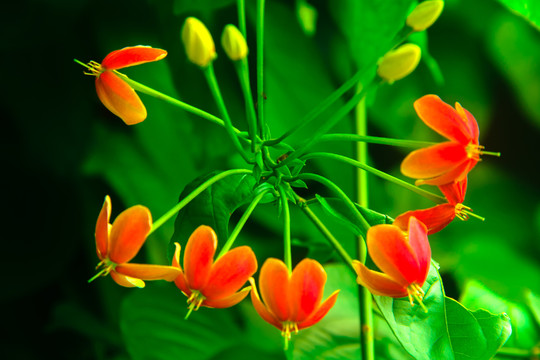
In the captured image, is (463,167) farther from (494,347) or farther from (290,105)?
(290,105)

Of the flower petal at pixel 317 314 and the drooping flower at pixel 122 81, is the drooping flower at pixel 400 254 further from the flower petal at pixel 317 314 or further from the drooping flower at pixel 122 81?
the drooping flower at pixel 122 81

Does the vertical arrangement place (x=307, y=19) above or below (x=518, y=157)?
below

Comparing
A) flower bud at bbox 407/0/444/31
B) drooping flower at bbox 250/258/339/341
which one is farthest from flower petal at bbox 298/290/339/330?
flower bud at bbox 407/0/444/31

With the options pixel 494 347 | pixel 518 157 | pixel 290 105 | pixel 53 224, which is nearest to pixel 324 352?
pixel 494 347

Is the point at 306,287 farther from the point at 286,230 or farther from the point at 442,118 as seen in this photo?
the point at 442,118

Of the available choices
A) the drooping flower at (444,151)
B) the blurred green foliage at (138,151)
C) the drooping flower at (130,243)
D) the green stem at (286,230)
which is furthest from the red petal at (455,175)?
the blurred green foliage at (138,151)

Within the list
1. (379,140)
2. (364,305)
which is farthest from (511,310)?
(379,140)
